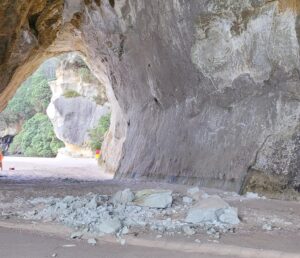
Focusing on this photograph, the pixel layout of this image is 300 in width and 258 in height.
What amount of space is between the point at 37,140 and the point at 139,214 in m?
29.5

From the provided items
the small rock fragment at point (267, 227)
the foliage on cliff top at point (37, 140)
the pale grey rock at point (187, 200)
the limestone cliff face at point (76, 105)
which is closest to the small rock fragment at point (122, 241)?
the small rock fragment at point (267, 227)

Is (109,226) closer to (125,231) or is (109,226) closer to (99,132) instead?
(125,231)

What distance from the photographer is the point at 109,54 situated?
12195mm

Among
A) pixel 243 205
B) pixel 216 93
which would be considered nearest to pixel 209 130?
pixel 216 93

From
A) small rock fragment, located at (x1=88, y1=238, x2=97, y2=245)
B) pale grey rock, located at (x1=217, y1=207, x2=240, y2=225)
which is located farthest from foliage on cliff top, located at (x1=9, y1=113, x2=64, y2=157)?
small rock fragment, located at (x1=88, y1=238, x2=97, y2=245)

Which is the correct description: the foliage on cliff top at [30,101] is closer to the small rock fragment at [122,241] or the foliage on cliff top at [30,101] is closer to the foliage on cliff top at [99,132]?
the foliage on cliff top at [99,132]

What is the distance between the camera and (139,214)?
5.03 meters

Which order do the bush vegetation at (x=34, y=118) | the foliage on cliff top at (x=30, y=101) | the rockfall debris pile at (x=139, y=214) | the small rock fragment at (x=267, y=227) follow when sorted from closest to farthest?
the rockfall debris pile at (x=139, y=214)
the small rock fragment at (x=267, y=227)
the bush vegetation at (x=34, y=118)
the foliage on cliff top at (x=30, y=101)

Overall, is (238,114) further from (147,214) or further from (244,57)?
(147,214)

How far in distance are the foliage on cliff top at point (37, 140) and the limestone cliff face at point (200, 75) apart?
2118 cm

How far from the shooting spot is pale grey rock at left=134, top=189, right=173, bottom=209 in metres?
5.45

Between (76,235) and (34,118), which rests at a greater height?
(34,118)

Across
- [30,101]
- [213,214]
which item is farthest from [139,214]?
[30,101]

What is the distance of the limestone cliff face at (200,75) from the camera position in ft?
23.3
